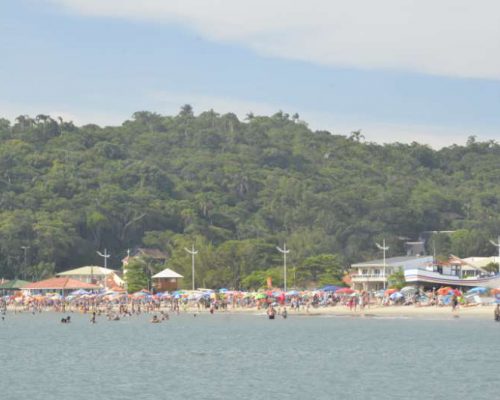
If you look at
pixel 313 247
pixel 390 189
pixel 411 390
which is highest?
pixel 390 189

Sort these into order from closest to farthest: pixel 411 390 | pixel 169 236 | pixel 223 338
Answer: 1. pixel 411 390
2. pixel 223 338
3. pixel 169 236

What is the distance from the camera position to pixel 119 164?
187125 millimetres

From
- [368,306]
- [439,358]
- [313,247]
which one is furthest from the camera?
[313,247]

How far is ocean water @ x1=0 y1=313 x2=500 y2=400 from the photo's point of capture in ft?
143

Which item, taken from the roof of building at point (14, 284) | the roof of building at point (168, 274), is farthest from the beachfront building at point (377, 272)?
the roof of building at point (14, 284)

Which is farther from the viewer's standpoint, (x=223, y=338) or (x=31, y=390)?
(x=223, y=338)

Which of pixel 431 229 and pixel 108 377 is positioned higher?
pixel 431 229

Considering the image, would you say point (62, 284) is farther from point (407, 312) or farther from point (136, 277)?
point (407, 312)

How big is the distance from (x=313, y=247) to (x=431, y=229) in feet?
110

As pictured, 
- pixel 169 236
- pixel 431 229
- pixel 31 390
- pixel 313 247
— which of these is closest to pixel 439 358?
pixel 31 390

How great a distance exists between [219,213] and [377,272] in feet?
150

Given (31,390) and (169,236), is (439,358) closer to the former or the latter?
(31,390)

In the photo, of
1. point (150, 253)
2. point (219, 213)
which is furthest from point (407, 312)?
point (219, 213)

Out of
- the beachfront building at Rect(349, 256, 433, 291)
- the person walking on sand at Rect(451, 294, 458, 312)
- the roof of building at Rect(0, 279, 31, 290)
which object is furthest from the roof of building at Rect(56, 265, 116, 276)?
the person walking on sand at Rect(451, 294, 458, 312)
